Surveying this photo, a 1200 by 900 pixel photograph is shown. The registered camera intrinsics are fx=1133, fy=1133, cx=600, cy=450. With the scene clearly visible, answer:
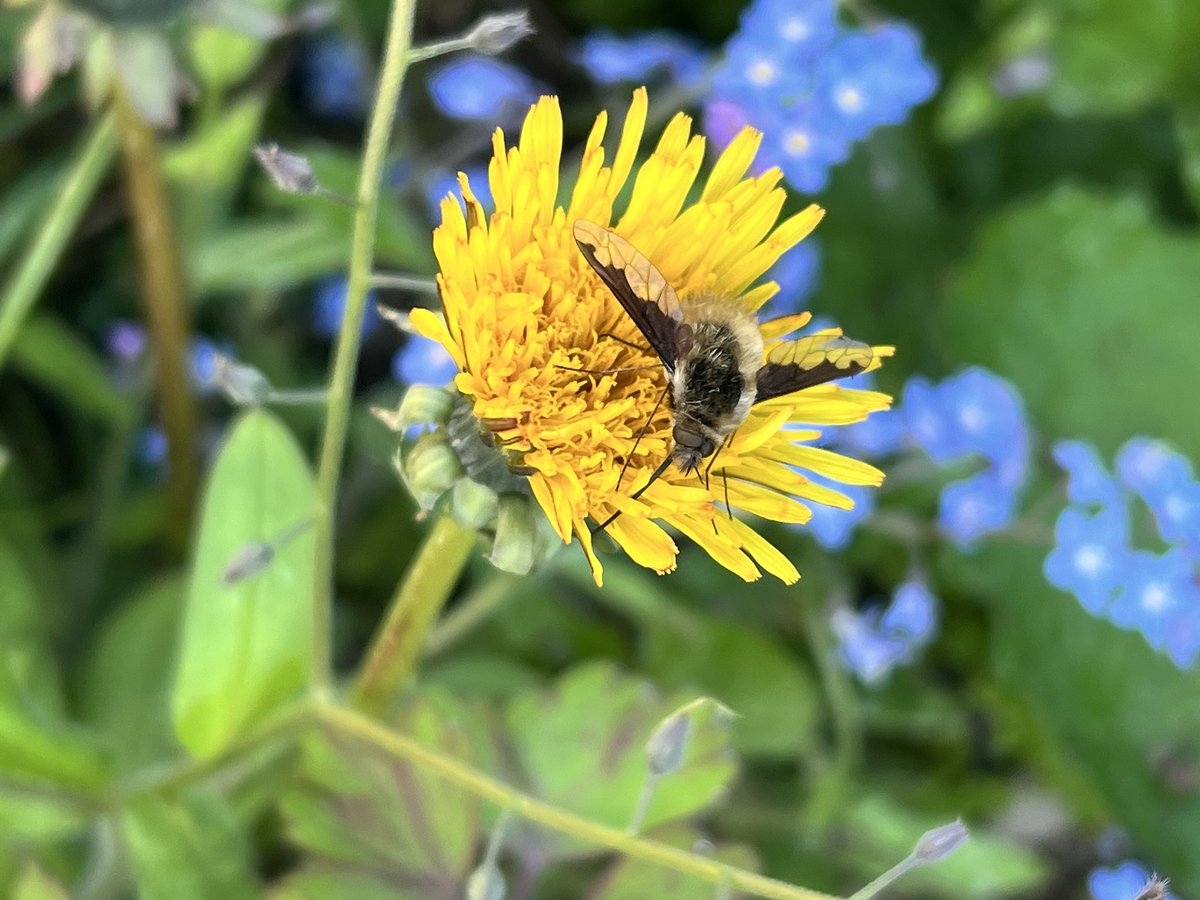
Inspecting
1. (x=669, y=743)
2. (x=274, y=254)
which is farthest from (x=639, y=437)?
(x=274, y=254)

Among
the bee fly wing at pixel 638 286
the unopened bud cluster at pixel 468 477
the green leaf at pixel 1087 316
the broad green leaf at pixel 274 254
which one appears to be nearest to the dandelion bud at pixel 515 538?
the unopened bud cluster at pixel 468 477

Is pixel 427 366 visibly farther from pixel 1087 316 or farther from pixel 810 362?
pixel 1087 316

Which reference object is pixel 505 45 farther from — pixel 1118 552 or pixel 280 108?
pixel 280 108

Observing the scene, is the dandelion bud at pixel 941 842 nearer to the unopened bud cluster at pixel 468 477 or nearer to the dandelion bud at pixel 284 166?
the unopened bud cluster at pixel 468 477

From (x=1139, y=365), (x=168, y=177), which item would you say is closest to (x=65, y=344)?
(x=168, y=177)

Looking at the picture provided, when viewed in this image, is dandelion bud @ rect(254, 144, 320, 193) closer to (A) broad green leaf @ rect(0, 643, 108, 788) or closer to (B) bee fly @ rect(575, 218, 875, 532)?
(B) bee fly @ rect(575, 218, 875, 532)
